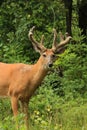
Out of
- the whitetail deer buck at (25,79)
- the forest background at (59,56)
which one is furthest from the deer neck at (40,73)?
the forest background at (59,56)

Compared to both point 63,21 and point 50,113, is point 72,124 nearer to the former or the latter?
point 50,113

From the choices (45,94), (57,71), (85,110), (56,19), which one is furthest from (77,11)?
(85,110)

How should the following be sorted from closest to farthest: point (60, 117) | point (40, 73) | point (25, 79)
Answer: point (60, 117) → point (40, 73) → point (25, 79)

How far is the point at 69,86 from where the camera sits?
35.8ft

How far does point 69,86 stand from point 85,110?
2141mm

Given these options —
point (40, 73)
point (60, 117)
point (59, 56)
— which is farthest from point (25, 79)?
point (60, 117)

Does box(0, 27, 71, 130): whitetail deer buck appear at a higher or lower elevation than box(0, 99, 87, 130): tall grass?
higher

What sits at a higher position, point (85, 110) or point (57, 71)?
point (57, 71)

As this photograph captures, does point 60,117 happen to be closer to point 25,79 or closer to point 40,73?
A: point 40,73

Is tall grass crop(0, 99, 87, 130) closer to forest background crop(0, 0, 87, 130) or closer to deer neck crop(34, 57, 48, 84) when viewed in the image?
forest background crop(0, 0, 87, 130)

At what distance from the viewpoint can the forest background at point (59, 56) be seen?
9.07m

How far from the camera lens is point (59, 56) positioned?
9.82m

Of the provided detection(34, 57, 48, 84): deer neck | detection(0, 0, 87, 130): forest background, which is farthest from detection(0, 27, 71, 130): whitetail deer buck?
detection(0, 0, 87, 130): forest background

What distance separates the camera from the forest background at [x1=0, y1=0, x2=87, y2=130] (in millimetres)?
9070
